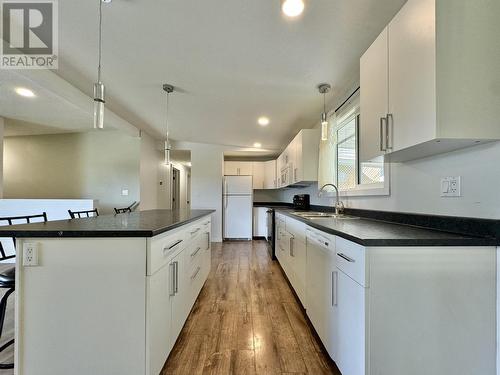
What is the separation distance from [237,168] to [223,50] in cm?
419

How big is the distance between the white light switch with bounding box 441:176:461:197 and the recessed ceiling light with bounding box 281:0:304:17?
55.0 inches

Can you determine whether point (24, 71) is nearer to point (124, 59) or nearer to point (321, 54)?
point (124, 59)

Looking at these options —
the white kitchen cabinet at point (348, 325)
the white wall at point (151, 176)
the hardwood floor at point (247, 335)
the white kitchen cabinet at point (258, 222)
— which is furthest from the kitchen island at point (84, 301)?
the white kitchen cabinet at point (258, 222)

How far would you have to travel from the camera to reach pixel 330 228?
1460 millimetres

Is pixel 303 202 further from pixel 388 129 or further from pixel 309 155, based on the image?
pixel 388 129

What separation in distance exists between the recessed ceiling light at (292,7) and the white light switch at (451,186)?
1398 millimetres

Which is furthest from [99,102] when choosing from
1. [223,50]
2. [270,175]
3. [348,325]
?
[270,175]

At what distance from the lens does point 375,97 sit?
1.49m

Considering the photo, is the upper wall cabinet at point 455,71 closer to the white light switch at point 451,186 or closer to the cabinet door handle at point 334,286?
the white light switch at point 451,186

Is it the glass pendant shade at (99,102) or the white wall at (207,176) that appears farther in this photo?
the white wall at (207,176)

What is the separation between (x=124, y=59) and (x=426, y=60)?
274 cm

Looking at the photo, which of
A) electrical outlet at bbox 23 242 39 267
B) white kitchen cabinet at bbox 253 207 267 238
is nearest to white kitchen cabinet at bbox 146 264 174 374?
electrical outlet at bbox 23 242 39 267

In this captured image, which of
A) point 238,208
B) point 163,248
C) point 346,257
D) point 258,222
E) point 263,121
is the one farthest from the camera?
point 258,222

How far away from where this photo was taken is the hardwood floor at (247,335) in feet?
4.87
